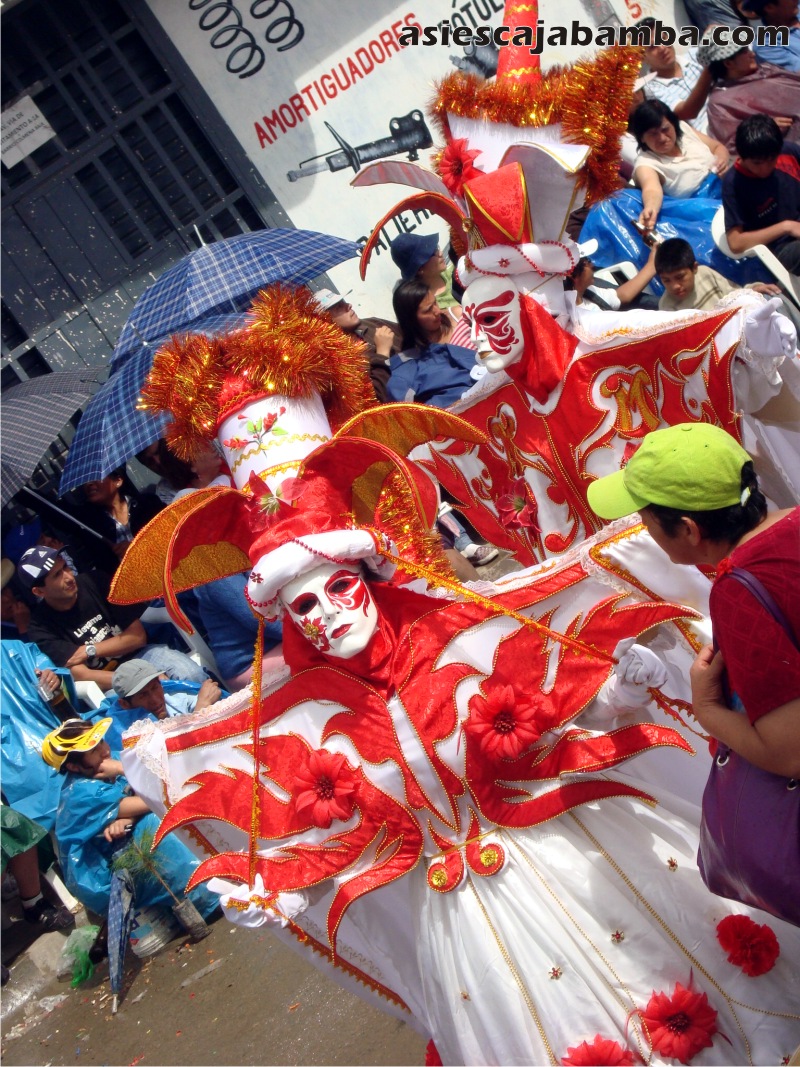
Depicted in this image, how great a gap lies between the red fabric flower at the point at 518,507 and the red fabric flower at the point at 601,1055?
194 centimetres

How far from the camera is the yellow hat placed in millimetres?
4723

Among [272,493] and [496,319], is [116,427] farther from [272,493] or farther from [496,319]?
[272,493]

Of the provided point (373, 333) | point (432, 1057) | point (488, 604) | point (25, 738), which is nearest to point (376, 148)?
point (373, 333)

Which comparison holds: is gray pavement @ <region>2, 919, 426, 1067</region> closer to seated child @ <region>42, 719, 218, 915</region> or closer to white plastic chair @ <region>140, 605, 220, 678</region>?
seated child @ <region>42, 719, 218, 915</region>

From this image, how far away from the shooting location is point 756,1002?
2.77 metres

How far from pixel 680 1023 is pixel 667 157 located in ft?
16.4

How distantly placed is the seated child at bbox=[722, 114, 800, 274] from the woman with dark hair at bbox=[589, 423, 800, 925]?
321 centimetres

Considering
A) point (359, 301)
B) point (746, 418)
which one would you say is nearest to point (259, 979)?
point (746, 418)

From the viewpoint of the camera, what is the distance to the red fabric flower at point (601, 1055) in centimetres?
272

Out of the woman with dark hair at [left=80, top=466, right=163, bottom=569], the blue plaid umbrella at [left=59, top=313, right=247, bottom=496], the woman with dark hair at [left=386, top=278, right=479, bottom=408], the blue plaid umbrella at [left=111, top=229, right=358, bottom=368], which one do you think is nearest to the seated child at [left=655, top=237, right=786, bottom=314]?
the woman with dark hair at [left=386, top=278, right=479, bottom=408]

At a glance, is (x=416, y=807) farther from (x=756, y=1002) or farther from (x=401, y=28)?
(x=401, y=28)

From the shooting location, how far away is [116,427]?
476cm

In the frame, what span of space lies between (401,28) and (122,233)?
7.77 ft

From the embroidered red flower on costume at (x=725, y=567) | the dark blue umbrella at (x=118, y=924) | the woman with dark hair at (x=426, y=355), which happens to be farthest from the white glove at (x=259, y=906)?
the woman with dark hair at (x=426, y=355)
